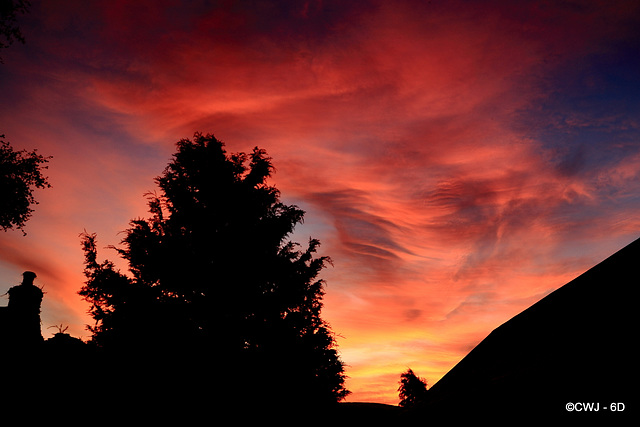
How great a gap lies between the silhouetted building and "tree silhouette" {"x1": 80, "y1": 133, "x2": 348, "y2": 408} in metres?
3.16

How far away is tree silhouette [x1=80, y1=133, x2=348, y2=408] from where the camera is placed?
963cm

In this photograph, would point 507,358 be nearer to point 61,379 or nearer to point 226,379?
point 226,379

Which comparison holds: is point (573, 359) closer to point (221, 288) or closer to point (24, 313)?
point (221, 288)

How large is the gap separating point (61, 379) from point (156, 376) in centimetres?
309

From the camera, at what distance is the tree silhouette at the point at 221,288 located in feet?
31.6

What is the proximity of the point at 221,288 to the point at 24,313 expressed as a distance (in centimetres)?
761

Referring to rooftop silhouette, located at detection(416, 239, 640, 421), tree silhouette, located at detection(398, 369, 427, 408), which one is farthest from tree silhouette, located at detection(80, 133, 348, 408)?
tree silhouette, located at detection(398, 369, 427, 408)

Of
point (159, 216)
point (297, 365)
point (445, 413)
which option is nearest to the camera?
point (445, 413)

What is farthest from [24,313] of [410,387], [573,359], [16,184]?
[410,387]

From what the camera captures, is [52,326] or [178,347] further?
[52,326]

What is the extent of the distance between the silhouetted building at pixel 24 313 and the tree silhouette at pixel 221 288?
3163mm

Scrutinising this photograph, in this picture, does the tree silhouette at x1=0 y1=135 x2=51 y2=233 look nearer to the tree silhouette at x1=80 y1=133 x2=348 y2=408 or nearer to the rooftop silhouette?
the tree silhouette at x1=80 y1=133 x2=348 y2=408

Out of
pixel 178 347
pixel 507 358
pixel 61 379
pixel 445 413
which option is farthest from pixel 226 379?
pixel 507 358

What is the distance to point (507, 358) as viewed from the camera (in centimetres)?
487
